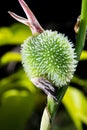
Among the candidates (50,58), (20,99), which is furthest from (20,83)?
(50,58)

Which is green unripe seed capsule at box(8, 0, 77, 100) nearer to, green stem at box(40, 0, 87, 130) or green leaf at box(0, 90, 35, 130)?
green stem at box(40, 0, 87, 130)

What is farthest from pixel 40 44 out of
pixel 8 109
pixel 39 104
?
pixel 39 104

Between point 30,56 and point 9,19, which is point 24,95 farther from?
point 9,19

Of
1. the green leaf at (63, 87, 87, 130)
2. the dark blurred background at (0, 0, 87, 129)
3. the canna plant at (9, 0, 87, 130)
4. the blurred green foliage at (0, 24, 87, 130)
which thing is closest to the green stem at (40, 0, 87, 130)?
the canna plant at (9, 0, 87, 130)

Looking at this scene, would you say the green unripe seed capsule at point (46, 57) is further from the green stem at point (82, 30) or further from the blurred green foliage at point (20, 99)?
the blurred green foliage at point (20, 99)

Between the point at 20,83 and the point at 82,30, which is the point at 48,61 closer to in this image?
the point at 82,30

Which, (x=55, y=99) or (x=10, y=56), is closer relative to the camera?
(x=55, y=99)
